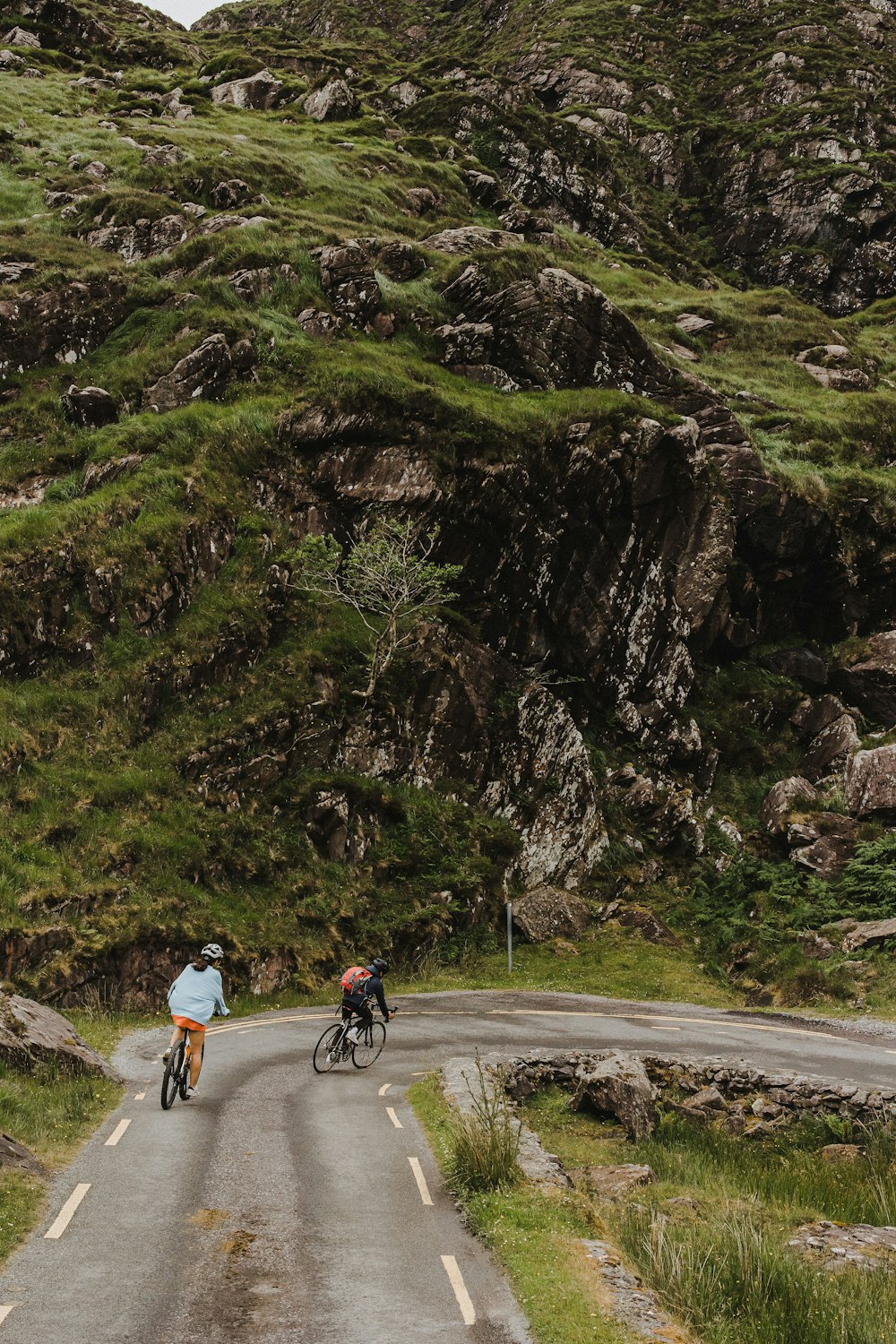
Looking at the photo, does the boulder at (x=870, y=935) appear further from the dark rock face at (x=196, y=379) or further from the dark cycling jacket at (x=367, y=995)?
the dark rock face at (x=196, y=379)

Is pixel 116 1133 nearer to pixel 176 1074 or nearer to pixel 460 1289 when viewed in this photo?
pixel 176 1074

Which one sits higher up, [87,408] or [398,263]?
[398,263]

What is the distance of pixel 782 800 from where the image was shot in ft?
119

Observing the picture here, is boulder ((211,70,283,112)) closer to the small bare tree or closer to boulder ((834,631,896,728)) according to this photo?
the small bare tree

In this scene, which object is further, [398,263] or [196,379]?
[398,263]

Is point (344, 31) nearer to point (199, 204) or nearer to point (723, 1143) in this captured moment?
point (199, 204)

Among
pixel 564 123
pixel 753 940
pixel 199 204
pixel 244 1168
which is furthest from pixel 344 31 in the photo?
pixel 244 1168

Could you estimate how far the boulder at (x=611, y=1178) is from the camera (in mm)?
12125

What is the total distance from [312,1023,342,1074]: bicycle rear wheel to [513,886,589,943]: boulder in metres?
14.9

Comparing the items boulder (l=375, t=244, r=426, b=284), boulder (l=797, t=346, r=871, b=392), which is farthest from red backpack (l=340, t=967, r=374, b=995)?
boulder (l=797, t=346, r=871, b=392)

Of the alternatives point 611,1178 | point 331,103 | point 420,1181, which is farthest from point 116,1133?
point 331,103

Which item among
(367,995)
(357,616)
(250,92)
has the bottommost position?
(367,995)

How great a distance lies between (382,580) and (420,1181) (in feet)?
78.9

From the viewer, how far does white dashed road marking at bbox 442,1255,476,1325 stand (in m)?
7.51
